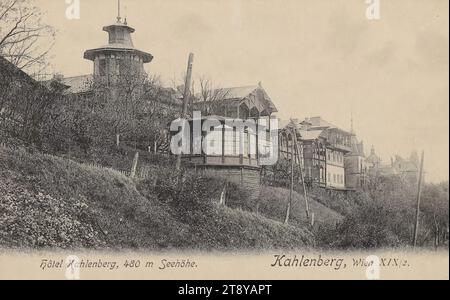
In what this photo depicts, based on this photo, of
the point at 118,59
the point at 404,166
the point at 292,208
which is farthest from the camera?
the point at 404,166

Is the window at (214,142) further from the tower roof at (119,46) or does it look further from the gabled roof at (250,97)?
the gabled roof at (250,97)

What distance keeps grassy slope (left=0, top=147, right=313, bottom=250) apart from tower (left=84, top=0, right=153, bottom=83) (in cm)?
1288

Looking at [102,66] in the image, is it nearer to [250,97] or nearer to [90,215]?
[250,97]

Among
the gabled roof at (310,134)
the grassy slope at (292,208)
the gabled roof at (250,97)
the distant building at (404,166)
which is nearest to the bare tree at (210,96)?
the gabled roof at (250,97)

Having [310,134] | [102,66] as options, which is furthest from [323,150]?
[102,66]

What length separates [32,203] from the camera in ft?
43.0

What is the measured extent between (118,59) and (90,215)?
17.9m

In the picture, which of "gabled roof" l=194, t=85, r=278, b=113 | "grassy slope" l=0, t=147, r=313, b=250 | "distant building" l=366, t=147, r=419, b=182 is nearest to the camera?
"grassy slope" l=0, t=147, r=313, b=250

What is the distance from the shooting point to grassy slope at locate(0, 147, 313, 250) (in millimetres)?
12514

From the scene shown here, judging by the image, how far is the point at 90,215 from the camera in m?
14.5

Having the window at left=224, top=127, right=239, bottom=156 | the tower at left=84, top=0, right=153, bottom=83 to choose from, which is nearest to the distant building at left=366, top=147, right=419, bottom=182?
the window at left=224, top=127, right=239, bottom=156

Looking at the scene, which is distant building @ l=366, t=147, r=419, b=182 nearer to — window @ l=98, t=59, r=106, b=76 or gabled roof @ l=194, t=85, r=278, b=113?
gabled roof @ l=194, t=85, r=278, b=113

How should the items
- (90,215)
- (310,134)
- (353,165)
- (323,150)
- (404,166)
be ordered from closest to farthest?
(90,215) < (310,134) < (323,150) < (404,166) < (353,165)
